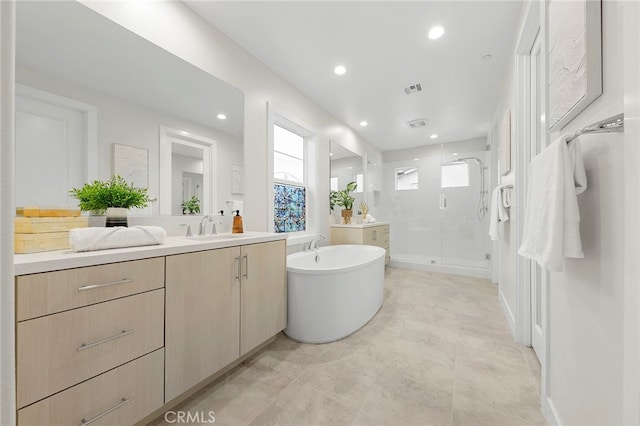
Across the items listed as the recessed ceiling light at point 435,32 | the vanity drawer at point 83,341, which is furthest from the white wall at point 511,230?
the vanity drawer at point 83,341

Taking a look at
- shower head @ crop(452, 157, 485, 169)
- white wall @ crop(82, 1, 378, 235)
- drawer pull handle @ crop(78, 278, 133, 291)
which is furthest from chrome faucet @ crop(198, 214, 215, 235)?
shower head @ crop(452, 157, 485, 169)

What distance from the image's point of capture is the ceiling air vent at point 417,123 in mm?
3769

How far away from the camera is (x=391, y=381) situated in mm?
1501

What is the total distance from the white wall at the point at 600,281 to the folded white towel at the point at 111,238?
172cm

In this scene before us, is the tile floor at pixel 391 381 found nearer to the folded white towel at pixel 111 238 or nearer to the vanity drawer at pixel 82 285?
the vanity drawer at pixel 82 285

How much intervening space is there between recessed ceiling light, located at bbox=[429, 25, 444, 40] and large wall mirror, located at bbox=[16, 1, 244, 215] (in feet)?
5.67

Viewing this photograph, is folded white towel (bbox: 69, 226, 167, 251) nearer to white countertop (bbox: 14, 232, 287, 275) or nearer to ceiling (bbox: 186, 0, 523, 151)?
white countertop (bbox: 14, 232, 287, 275)

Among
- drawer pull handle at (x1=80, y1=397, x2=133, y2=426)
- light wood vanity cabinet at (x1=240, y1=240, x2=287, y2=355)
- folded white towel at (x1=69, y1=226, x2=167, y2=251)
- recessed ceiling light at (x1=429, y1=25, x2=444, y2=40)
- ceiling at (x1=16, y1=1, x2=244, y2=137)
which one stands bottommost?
drawer pull handle at (x1=80, y1=397, x2=133, y2=426)

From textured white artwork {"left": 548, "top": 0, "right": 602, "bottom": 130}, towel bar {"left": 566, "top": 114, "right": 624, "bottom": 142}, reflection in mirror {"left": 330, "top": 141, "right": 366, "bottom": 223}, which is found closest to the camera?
towel bar {"left": 566, "top": 114, "right": 624, "bottom": 142}

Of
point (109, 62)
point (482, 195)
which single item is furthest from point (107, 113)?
point (482, 195)

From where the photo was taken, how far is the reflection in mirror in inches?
145

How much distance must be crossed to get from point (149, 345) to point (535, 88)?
2.94 meters

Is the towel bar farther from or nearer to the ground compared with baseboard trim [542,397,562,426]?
farther from the ground

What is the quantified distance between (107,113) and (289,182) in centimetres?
175
